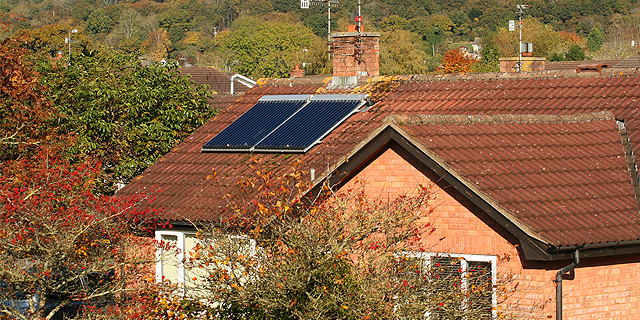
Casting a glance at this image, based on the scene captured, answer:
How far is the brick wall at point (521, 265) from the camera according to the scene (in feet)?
33.2

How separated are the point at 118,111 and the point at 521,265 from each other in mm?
9760

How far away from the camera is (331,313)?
8.02 meters

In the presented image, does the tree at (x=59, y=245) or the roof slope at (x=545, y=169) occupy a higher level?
the roof slope at (x=545, y=169)

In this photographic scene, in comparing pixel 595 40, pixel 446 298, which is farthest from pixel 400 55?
pixel 446 298

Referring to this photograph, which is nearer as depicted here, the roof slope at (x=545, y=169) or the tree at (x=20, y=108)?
the roof slope at (x=545, y=169)

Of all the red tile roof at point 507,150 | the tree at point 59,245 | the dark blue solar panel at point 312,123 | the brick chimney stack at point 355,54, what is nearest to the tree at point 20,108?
the red tile roof at point 507,150

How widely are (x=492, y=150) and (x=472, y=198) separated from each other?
1319 mm

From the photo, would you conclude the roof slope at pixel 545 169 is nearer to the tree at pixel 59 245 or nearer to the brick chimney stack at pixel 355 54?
the tree at pixel 59 245

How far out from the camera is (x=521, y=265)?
10.2m

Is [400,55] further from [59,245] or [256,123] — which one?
[59,245]

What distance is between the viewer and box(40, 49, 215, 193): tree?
15.9m

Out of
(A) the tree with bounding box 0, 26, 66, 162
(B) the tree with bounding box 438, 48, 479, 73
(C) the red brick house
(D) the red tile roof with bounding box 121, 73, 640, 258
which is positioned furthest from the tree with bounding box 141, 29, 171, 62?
(C) the red brick house

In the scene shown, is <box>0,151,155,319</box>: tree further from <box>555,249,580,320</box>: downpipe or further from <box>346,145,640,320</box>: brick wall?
<box>555,249,580,320</box>: downpipe

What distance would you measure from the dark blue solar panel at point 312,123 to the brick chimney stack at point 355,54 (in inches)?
→ 79.0
